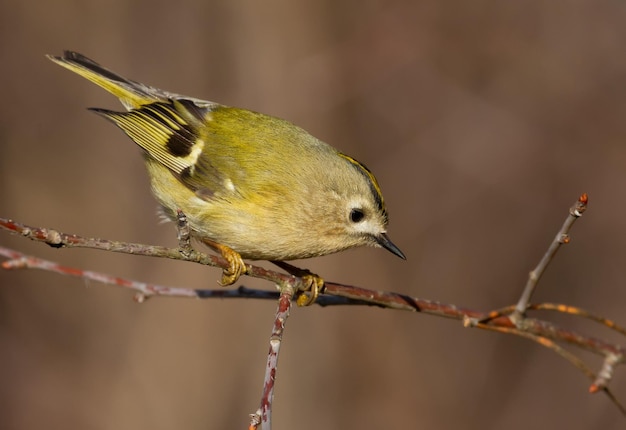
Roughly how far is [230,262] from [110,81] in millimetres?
1075

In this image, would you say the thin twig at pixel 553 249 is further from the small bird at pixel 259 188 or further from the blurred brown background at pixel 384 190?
the blurred brown background at pixel 384 190

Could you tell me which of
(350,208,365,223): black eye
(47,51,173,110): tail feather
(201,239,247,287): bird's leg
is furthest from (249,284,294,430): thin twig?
(47,51,173,110): tail feather

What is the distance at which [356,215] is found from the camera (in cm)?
245

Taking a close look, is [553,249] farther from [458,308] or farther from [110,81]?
[110,81]

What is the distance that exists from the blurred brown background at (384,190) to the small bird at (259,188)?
2073 millimetres

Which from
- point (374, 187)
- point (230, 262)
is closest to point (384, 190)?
point (374, 187)

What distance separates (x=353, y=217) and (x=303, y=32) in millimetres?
3062

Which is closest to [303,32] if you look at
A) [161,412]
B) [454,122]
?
[454,122]

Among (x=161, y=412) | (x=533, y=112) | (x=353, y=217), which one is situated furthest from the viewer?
(x=533, y=112)

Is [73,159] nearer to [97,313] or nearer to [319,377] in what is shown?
[97,313]

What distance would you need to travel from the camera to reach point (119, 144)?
4.97 metres

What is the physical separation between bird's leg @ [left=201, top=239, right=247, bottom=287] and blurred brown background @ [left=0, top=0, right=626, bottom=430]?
226cm

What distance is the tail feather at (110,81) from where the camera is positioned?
284 cm

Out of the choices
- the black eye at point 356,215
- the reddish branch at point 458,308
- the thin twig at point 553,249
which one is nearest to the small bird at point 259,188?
the black eye at point 356,215
